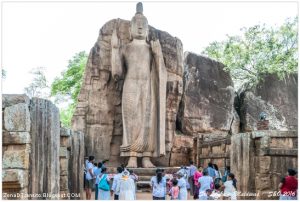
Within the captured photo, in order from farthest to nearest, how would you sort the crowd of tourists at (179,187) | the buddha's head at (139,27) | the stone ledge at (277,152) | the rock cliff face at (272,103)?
the rock cliff face at (272,103) < the buddha's head at (139,27) < the stone ledge at (277,152) < the crowd of tourists at (179,187)

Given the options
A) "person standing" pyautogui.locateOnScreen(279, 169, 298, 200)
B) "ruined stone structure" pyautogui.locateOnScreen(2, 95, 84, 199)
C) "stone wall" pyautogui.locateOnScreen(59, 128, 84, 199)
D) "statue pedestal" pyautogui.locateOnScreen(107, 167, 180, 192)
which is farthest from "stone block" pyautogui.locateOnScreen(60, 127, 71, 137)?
"person standing" pyautogui.locateOnScreen(279, 169, 298, 200)

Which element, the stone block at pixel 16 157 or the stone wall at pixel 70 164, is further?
the stone wall at pixel 70 164

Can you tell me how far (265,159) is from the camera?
9312mm

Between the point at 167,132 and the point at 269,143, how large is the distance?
239 inches

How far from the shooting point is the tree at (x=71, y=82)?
27109 mm

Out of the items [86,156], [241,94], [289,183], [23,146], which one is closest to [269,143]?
[289,183]

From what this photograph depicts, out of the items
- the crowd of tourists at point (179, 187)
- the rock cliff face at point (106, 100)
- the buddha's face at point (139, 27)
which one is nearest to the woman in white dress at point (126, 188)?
the crowd of tourists at point (179, 187)

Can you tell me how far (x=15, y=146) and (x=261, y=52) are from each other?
16632 millimetres

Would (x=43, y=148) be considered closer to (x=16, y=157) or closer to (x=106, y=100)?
(x=16, y=157)

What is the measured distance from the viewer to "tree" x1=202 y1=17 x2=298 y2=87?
66.8 ft

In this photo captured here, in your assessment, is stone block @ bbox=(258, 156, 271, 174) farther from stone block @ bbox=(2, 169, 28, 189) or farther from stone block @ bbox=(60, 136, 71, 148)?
stone block @ bbox=(2, 169, 28, 189)

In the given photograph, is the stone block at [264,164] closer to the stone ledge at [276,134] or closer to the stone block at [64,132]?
the stone ledge at [276,134]

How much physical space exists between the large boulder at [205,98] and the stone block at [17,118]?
32.4 ft

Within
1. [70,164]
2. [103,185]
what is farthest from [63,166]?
[70,164]
